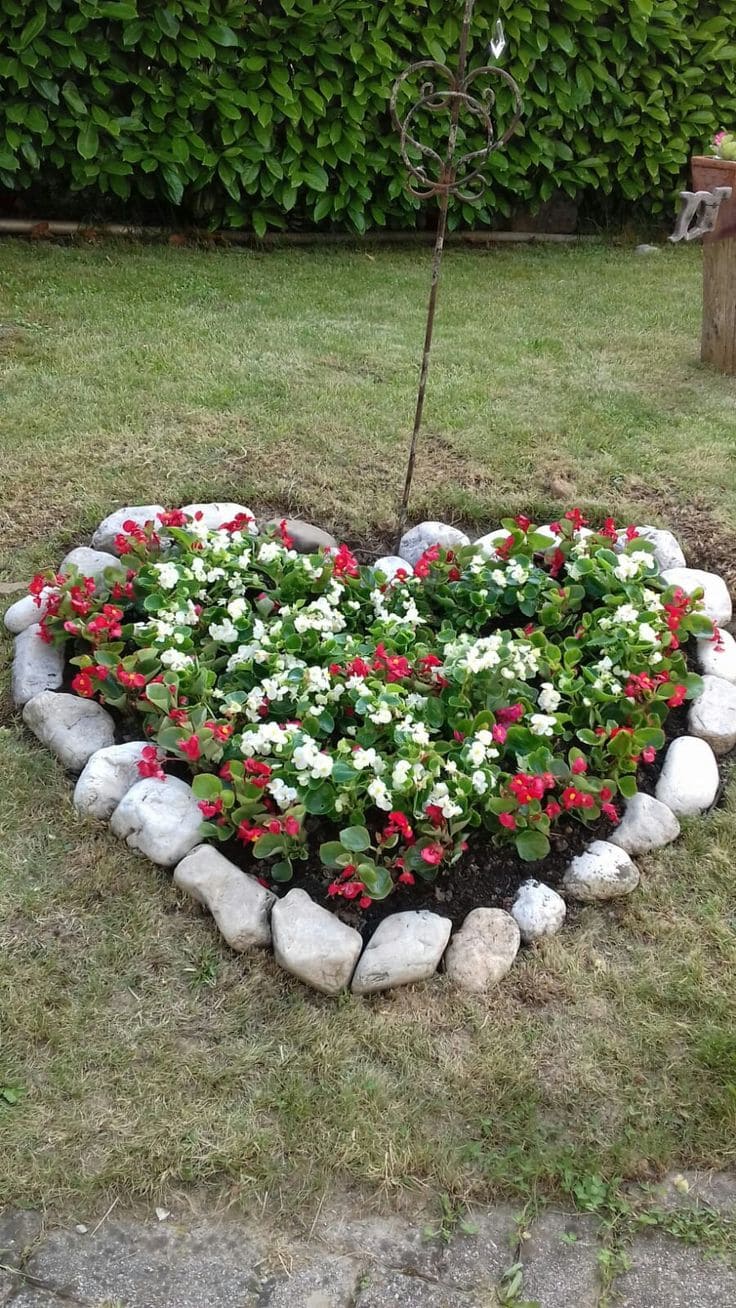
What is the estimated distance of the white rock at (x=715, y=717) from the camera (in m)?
2.74

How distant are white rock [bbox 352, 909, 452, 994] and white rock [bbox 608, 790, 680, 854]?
0.52 metres

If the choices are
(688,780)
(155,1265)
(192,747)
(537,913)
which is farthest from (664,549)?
(155,1265)

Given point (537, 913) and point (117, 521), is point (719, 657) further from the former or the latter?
point (117, 521)

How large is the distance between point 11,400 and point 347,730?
7.78 ft

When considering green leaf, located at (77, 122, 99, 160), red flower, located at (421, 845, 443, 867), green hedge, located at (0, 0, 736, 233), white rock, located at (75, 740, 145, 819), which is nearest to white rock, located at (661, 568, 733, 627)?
red flower, located at (421, 845, 443, 867)

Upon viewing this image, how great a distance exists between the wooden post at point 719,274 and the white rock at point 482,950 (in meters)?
3.41

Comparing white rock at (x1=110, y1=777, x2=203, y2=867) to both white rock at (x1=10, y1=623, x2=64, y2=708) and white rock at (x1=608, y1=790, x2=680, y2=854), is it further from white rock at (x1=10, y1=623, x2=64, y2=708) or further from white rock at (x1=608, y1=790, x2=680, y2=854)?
white rock at (x1=608, y1=790, x2=680, y2=854)

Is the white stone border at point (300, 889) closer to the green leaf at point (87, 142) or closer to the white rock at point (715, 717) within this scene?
the white rock at point (715, 717)

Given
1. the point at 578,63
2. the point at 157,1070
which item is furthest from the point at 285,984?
the point at 578,63

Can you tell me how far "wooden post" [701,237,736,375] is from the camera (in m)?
4.49

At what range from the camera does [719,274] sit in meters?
4.54

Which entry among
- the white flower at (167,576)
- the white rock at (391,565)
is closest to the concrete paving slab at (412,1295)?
the white flower at (167,576)

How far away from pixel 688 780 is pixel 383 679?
2.61 feet

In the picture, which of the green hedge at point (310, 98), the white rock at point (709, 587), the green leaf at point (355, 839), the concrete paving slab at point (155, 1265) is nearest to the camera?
the concrete paving slab at point (155, 1265)
